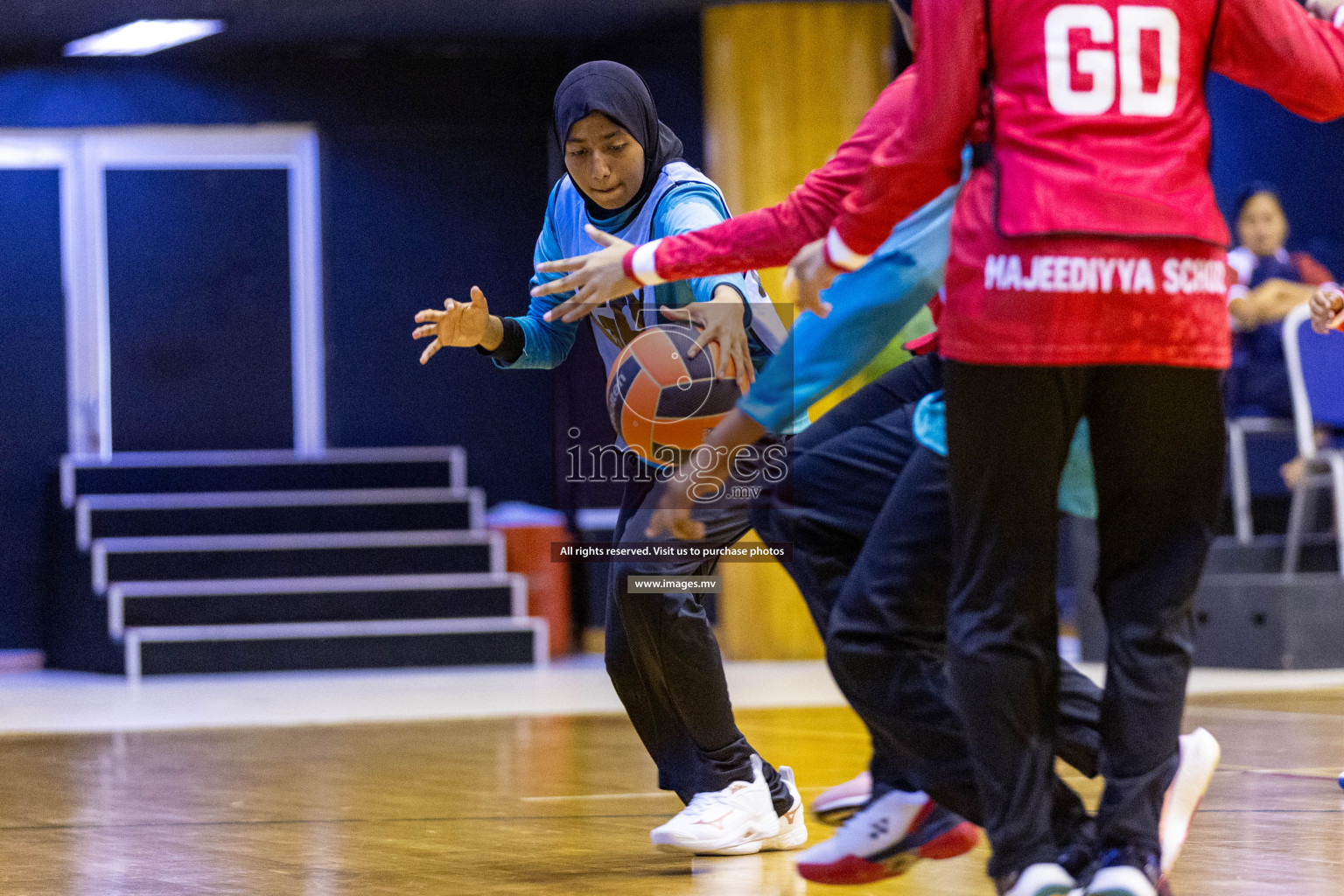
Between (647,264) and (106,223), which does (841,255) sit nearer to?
(647,264)

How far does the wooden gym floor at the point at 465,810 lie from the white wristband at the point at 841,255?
38.6 inches

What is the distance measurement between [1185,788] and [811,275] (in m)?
0.74

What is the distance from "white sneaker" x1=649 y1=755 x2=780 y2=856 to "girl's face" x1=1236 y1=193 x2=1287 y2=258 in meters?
4.45

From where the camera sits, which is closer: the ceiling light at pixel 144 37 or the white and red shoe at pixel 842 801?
the white and red shoe at pixel 842 801

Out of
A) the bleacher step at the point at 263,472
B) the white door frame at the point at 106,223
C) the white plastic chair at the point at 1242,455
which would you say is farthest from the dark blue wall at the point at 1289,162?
the white door frame at the point at 106,223

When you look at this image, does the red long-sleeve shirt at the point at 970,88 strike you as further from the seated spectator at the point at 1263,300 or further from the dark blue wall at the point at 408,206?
the dark blue wall at the point at 408,206

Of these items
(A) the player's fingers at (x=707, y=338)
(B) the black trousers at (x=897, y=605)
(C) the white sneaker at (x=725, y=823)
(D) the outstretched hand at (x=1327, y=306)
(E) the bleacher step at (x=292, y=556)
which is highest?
(D) the outstretched hand at (x=1327, y=306)

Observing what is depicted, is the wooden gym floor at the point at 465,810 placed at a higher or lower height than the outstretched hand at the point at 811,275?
lower

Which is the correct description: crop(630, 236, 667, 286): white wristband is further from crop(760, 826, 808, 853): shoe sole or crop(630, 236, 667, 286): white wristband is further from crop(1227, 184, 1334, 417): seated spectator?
crop(1227, 184, 1334, 417): seated spectator

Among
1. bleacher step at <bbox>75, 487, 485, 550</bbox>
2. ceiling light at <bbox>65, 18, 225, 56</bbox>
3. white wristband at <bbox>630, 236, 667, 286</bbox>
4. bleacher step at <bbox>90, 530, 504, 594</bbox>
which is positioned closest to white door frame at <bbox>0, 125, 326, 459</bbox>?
ceiling light at <bbox>65, 18, 225, 56</bbox>

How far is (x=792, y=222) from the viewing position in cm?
207

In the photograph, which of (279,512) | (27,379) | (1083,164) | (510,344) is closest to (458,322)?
(510,344)

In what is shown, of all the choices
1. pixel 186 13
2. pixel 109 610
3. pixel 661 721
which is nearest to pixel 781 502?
pixel 661 721

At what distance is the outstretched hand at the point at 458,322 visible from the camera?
271cm
